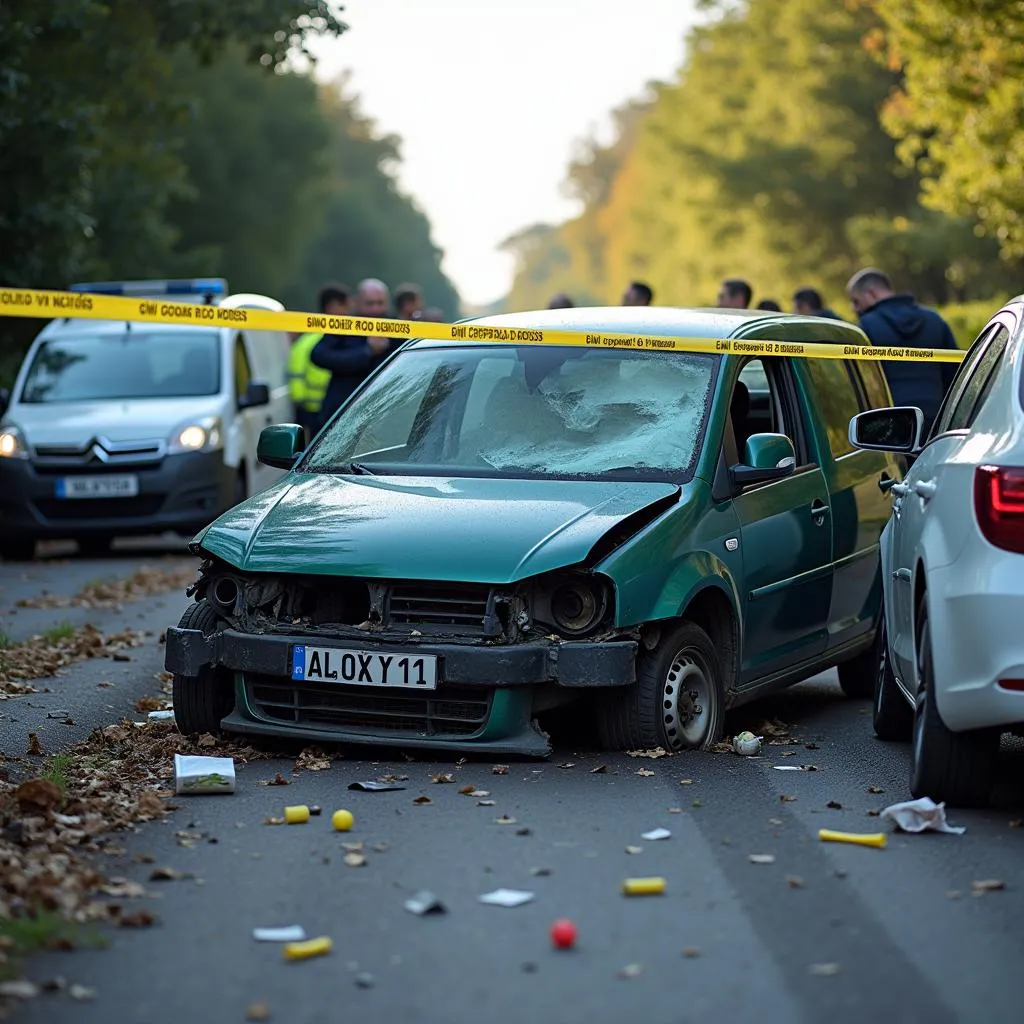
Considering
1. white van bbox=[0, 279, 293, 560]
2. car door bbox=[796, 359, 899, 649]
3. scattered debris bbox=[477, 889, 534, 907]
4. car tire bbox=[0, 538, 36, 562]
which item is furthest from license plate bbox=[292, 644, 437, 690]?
car tire bbox=[0, 538, 36, 562]

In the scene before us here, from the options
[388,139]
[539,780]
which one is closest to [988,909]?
[539,780]

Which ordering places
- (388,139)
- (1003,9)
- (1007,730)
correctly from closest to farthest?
(1007,730) < (1003,9) < (388,139)

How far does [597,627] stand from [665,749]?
1.84 feet

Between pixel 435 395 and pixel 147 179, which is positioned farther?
pixel 147 179

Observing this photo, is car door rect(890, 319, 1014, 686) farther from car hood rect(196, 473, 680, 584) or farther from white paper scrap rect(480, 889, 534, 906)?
white paper scrap rect(480, 889, 534, 906)

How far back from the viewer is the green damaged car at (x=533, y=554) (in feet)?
25.8

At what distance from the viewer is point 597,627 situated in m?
7.94

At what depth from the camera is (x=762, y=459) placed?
8.76 meters

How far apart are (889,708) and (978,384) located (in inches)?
70.8

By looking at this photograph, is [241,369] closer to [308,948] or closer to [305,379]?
[305,379]

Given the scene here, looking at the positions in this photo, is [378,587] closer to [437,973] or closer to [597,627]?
[597,627]

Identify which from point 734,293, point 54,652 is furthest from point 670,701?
point 734,293

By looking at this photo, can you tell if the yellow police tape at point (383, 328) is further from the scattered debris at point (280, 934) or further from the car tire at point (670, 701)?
the scattered debris at point (280, 934)

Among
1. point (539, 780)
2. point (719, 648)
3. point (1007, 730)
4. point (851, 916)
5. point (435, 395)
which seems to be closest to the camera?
point (851, 916)
